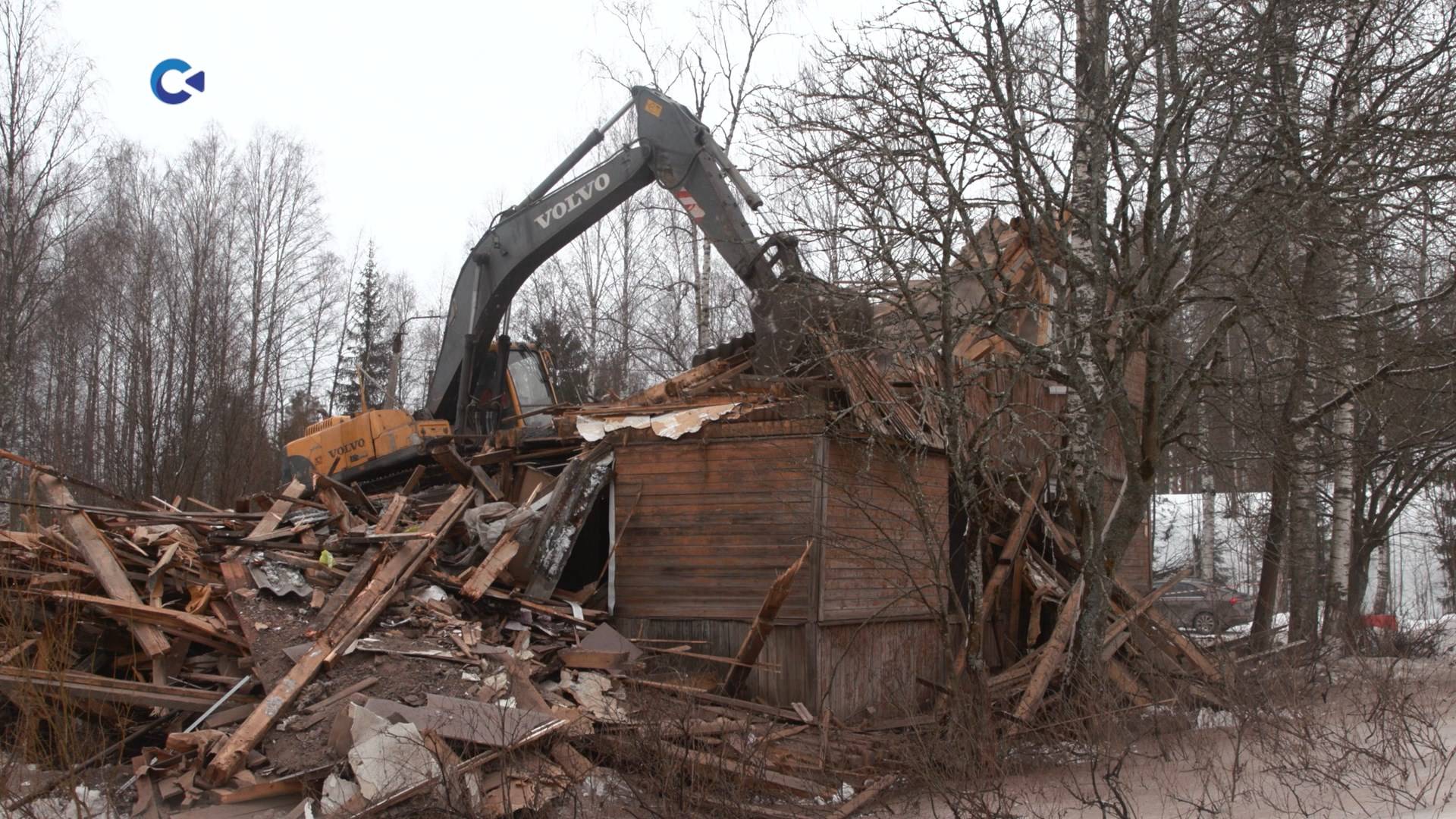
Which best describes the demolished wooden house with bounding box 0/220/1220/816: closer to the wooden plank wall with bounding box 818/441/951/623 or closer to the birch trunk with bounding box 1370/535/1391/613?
the wooden plank wall with bounding box 818/441/951/623

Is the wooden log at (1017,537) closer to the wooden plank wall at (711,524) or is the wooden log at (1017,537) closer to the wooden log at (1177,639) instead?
the wooden log at (1177,639)

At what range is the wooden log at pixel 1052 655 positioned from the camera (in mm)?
8875

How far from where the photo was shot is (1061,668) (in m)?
9.42

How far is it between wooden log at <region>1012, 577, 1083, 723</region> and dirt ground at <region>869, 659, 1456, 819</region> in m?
0.57

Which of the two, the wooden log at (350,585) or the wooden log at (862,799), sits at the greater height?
the wooden log at (350,585)

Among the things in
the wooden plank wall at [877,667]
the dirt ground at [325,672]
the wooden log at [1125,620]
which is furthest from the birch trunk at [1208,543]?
the dirt ground at [325,672]

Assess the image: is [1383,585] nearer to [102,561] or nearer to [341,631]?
[341,631]

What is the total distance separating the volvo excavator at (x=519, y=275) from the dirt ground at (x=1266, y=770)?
5118mm

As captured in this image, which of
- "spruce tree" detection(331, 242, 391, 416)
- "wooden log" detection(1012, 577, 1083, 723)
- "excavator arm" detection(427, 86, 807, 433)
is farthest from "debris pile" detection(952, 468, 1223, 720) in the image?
"spruce tree" detection(331, 242, 391, 416)

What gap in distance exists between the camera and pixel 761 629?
9.17m

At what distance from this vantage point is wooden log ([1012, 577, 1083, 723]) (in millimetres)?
8875

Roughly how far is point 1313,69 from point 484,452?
27.4 feet

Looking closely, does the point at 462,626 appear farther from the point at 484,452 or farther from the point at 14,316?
the point at 14,316

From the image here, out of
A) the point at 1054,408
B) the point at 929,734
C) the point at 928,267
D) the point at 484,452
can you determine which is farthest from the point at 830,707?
the point at 1054,408
